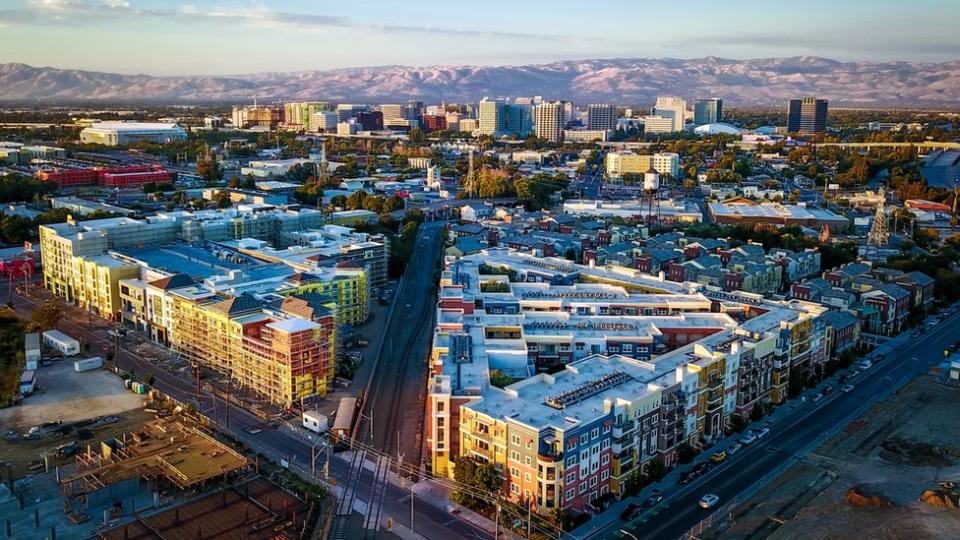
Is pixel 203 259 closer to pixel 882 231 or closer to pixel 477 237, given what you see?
pixel 477 237

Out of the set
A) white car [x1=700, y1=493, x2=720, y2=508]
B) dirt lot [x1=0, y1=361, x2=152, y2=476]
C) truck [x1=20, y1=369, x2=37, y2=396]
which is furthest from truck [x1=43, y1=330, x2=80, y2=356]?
white car [x1=700, y1=493, x2=720, y2=508]

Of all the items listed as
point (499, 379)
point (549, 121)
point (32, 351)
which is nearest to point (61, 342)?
point (32, 351)

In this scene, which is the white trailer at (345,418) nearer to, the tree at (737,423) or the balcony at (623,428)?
the balcony at (623,428)

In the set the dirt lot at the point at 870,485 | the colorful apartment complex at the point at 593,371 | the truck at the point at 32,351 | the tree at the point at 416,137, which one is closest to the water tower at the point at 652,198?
the colorful apartment complex at the point at 593,371

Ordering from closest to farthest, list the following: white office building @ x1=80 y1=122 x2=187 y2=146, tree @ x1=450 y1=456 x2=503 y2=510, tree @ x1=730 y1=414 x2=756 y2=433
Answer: tree @ x1=450 y1=456 x2=503 y2=510, tree @ x1=730 y1=414 x2=756 y2=433, white office building @ x1=80 y1=122 x2=187 y2=146

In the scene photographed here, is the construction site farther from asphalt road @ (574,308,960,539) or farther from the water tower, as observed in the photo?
the water tower

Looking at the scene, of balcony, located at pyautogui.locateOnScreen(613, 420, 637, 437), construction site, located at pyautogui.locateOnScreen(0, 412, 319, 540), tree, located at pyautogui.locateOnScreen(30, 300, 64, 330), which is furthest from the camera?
tree, located at pyautogui.locateOnScreen(30, 300, 64, 330)
